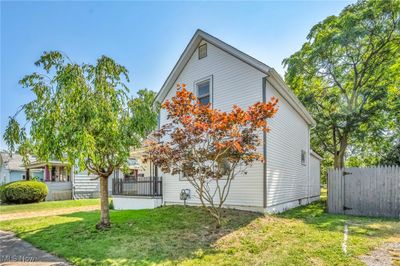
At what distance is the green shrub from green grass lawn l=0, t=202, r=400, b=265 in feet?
32.1

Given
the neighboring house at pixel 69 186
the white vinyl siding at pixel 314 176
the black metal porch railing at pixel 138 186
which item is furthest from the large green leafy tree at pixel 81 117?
the neighboring house at pixel 69 186

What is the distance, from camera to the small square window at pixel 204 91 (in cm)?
1217

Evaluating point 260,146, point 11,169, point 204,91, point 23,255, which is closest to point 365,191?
point 260,146

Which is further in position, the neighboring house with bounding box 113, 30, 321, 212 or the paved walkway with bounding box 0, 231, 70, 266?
the neighboring house with bounding box 113, 30, 321, 212

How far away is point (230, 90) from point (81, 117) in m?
6.50

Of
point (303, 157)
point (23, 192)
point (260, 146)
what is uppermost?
point (260, 146)

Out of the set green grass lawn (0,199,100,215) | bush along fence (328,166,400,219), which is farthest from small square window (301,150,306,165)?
green grass lawn (0,199,100,215)

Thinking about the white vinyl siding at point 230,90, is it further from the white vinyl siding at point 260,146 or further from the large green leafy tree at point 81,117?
the large green leafy tree at point 81,117

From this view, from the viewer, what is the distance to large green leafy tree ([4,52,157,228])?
22.8 ft

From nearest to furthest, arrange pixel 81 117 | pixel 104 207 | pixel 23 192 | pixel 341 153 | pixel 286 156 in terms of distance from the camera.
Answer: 1. pixel 81 117
2. pixel 104 207
3. pixel 286 156
4. pixel 341 153
5. pixel 23 192

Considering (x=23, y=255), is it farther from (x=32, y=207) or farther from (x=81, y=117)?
(x=32, y=207)

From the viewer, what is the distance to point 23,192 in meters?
18.4

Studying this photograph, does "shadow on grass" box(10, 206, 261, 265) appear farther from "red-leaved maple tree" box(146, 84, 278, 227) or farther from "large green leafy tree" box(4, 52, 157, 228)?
"red-leaved maple tree" box(146, 84, 278, 227)

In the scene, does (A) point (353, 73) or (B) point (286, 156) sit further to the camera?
(A) point (353, 73)
